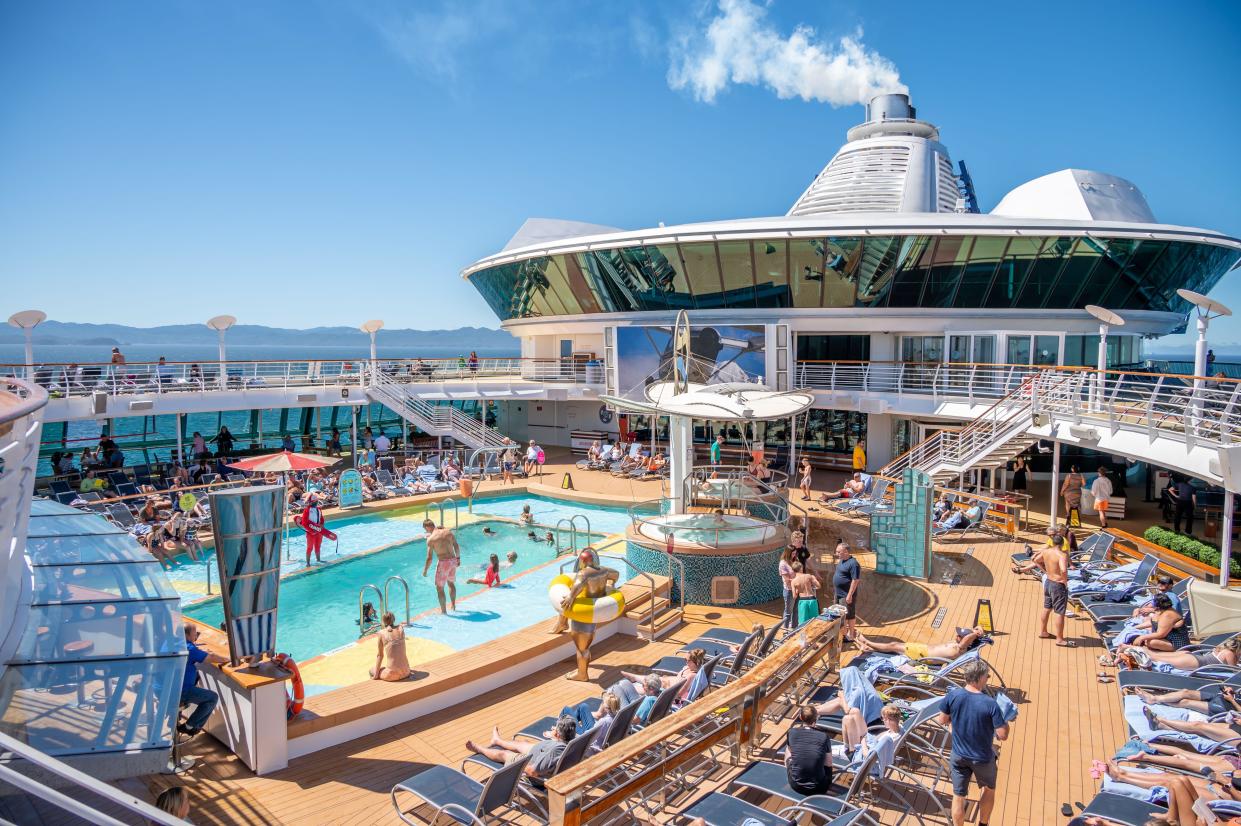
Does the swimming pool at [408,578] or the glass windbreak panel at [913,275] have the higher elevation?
the glass windbreak panel at [913,275]

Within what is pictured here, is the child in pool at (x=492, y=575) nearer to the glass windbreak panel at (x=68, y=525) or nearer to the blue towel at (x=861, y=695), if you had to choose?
the glass windbreak panel at (x=68, y=525)

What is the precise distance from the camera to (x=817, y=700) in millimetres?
7391

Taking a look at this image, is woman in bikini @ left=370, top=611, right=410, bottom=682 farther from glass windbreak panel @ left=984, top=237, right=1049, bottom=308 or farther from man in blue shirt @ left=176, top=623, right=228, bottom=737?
glass windbreak panel @ left=984, top=237, right=1049, bottom=308

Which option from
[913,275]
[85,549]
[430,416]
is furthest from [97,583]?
[913,275]

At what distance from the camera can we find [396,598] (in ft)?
40.4

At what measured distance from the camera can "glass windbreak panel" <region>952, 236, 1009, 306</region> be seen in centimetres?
2056

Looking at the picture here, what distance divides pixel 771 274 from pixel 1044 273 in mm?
7025

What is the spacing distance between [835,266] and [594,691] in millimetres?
16290

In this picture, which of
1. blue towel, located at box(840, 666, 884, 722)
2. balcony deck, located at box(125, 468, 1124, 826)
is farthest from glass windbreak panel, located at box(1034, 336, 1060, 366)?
blue towel, located at box(840, 666, 884, 722)

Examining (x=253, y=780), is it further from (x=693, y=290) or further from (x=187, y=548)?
(x=693, y=290)

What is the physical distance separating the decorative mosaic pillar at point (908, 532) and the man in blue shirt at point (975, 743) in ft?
22.2

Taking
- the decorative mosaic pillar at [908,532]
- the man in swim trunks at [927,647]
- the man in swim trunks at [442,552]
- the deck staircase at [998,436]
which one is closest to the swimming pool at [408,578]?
the man in swim trunks at [442,552]

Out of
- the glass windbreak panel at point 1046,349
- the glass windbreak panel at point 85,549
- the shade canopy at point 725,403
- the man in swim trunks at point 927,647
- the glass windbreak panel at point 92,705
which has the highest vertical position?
the glass windbreak panel at point 1046,349

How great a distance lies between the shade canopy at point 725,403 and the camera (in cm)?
1174
